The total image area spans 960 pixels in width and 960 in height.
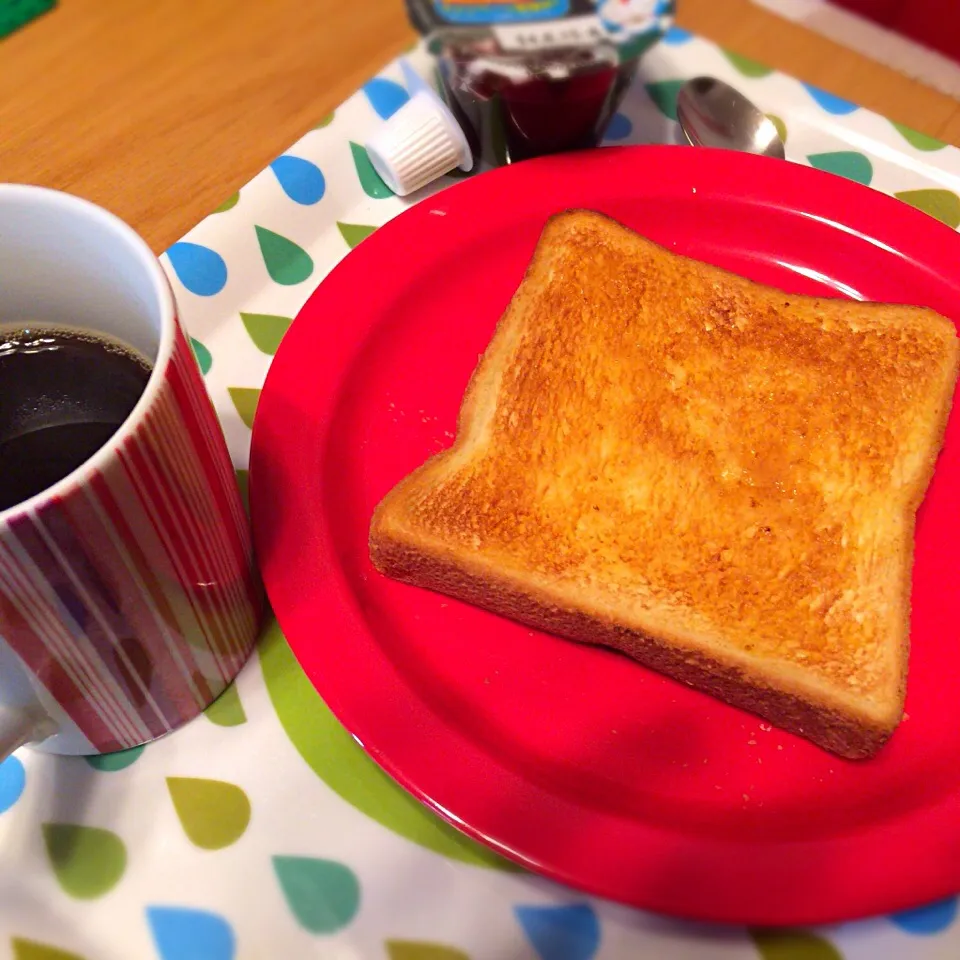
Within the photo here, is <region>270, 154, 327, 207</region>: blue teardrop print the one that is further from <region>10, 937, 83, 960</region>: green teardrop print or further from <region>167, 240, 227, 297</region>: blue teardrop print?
<region>10, 937, 83, 960</region>: green teardrop print

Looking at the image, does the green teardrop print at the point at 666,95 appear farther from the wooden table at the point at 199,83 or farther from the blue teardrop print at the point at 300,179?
the blue teardrop print at the point at 300,179

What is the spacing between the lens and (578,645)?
0.79m

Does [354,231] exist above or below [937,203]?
above

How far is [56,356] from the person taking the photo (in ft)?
2.09

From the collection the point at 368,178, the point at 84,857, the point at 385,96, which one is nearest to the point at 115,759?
the point at 84,857

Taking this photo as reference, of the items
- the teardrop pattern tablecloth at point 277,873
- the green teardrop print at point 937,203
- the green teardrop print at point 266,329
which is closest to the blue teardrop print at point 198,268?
the green teardrop print at point 266,329

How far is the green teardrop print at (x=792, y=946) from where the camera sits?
644 millimetres

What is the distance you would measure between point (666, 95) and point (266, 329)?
70 centimetres

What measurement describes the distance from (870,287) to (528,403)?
0.48 metres

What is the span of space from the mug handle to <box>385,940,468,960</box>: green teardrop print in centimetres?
32

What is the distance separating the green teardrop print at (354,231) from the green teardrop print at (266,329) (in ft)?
0.50

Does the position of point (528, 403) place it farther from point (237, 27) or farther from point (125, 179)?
point (237, 27)

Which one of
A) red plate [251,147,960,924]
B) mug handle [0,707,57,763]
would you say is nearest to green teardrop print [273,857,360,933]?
red plate [251,147,960,924]

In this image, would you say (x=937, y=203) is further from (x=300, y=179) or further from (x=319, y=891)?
(x=319, y=891)
